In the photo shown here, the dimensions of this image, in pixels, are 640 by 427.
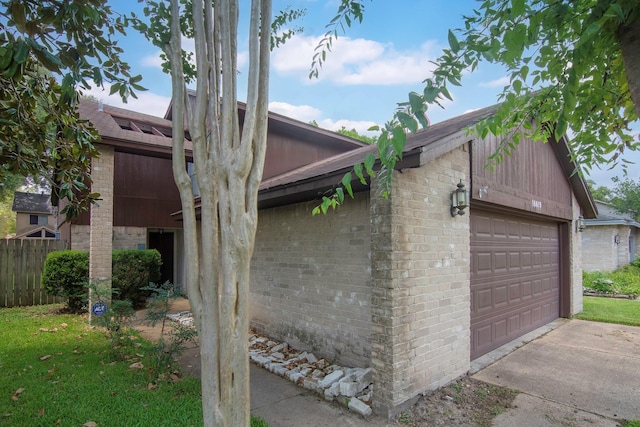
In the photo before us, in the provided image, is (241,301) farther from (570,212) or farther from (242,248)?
(570,212)

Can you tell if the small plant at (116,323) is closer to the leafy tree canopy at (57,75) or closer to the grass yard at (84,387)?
the grass yard at (84,387)

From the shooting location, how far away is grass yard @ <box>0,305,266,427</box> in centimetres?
336

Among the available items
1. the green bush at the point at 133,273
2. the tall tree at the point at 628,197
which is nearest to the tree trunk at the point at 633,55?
the green bush at the point at 133,273

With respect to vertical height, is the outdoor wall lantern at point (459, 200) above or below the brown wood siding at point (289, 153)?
below

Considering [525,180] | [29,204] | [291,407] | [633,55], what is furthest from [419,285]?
[29,204]

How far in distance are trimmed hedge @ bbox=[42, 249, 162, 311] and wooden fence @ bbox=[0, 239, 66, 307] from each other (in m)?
1.76

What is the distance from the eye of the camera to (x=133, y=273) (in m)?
8.84

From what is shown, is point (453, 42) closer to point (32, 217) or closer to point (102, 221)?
point (102, 221)

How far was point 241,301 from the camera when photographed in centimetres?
200

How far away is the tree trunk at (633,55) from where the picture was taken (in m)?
1.65

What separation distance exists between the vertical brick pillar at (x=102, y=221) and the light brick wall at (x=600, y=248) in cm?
1929

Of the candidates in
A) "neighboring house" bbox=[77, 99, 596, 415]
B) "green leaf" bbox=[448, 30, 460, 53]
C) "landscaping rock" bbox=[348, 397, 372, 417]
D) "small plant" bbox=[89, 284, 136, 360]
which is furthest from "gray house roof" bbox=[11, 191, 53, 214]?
"green leaf" bbox=[448, 30, 460, 53]

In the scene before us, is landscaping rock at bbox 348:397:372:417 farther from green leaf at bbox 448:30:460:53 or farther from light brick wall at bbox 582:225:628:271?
light brick wall at bbox 582:225:628:271

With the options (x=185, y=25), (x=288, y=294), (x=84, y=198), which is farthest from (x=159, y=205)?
(x=185, y=25)
